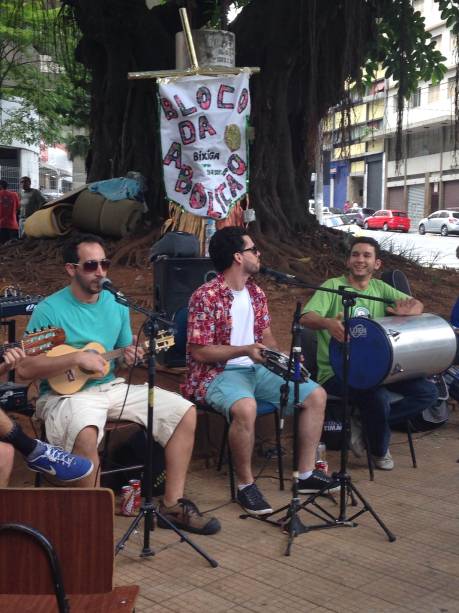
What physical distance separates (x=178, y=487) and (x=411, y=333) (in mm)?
1871

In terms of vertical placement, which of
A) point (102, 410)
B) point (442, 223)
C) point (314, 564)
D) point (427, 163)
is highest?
point (427, 163)

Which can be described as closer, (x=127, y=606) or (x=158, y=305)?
(x=127, y=606)

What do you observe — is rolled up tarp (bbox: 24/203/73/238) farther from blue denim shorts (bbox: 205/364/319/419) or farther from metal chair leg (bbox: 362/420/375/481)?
metal chair leg (bbox: 362/420/375/481)

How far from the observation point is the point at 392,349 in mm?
5258

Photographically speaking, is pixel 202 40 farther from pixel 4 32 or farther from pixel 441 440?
pixel 4 32

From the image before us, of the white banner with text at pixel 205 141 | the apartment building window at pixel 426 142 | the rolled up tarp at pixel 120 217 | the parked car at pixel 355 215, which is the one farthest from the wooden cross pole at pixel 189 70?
the apartment building window at pixel 426 142

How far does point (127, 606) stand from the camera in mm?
2539

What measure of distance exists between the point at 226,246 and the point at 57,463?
1.83 m

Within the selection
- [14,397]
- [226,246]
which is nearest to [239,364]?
[226,246]

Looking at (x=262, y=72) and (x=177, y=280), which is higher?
(x=262, y=72)

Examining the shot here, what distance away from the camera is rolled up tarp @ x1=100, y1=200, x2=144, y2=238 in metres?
10.6

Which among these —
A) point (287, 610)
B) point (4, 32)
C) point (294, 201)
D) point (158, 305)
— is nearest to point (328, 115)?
point (294, 201)

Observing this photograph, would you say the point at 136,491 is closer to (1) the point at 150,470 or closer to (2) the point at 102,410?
(2) the point at 102,410

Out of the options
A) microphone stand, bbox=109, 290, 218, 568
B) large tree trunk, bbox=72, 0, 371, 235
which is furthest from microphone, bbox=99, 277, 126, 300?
large tree trunk, bbox=72, 0, 371, 235
